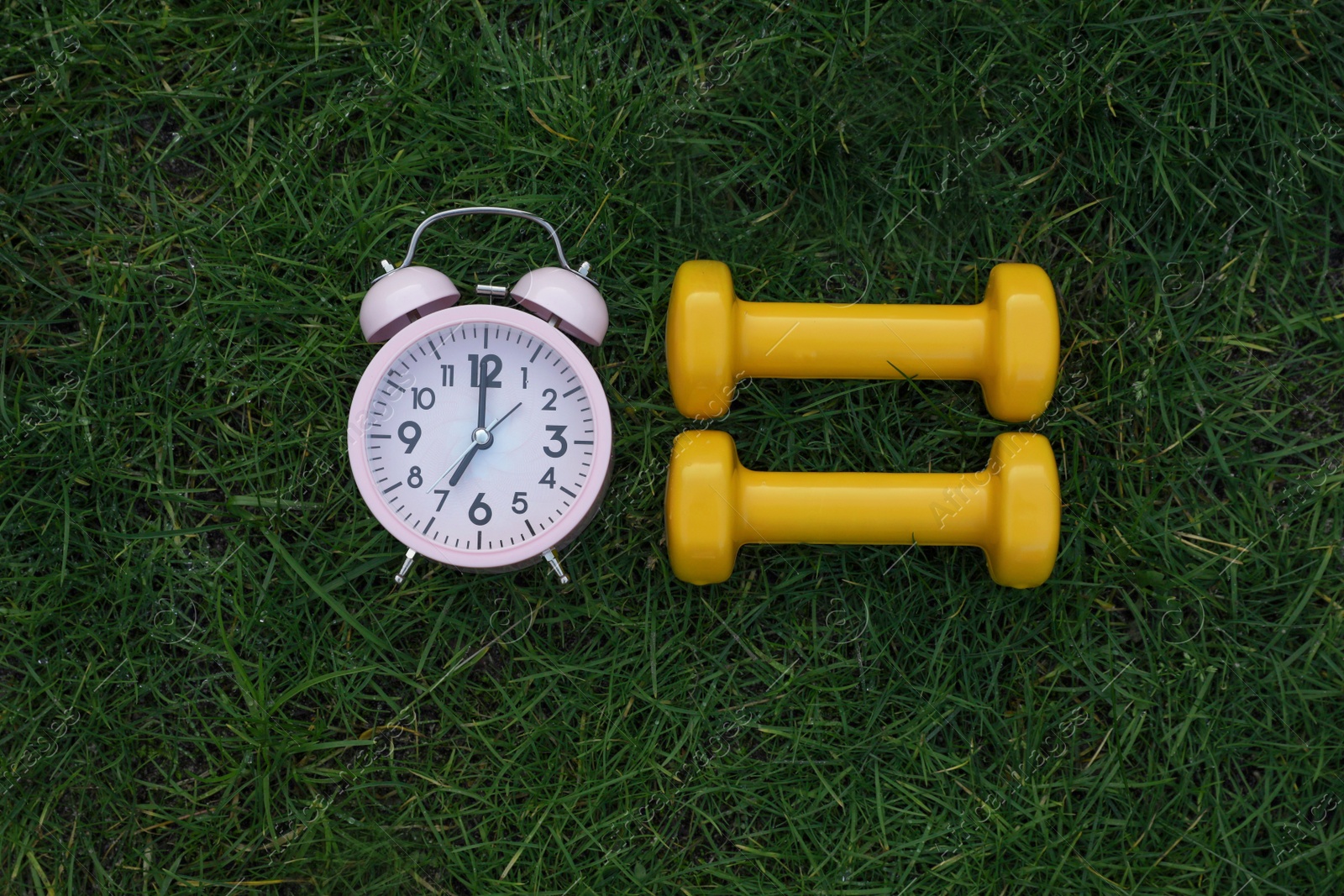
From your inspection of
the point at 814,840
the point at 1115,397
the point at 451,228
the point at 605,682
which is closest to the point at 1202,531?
the point at 1115,397

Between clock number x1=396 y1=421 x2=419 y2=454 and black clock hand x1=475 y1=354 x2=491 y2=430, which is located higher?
black clock hand x1=475 y1=354 x2=491 y2=430

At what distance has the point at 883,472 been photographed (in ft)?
6.27

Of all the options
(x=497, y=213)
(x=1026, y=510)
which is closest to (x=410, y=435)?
(x=497, y=213)

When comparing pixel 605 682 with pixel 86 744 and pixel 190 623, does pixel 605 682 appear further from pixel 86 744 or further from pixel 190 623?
pixel 86 744

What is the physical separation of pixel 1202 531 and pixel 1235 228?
0.66m

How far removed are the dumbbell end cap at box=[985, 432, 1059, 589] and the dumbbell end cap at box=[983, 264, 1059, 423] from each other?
0.09 m

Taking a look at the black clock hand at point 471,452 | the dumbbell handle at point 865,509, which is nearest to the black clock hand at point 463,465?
the black clock hand at point 471,452

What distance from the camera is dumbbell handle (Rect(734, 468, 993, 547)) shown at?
70.1 inches

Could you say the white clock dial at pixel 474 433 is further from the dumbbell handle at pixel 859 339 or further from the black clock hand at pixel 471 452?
the dumbbell handle at pixel 859 339

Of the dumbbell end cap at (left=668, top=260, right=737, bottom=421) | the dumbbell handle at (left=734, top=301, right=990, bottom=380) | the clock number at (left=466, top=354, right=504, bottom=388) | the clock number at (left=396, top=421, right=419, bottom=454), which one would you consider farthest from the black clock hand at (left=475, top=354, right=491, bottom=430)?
the dumbbell handle at (left=734, top=301, right=990, bottom=380)

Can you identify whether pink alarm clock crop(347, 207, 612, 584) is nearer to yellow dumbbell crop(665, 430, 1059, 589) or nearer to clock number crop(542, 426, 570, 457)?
clock number crop(542, 426, 570, 457)

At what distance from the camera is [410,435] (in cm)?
184

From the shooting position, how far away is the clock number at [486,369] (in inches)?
72.8

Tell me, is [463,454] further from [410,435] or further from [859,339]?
[859,339]
